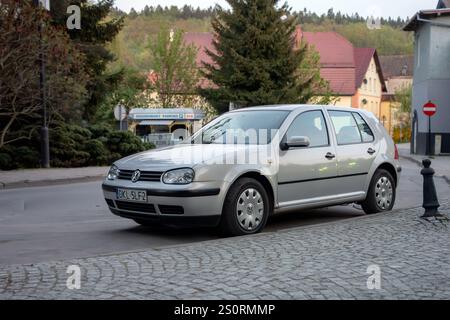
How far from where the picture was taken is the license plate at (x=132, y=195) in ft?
24.2

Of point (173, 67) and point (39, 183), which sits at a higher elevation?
point (173, 67)

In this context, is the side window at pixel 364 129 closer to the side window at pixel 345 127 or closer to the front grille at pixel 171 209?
the side window at pixel 345 127

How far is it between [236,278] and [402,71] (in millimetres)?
114927

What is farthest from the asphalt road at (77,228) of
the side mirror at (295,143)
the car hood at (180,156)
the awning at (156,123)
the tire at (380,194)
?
the awning at (156,123)

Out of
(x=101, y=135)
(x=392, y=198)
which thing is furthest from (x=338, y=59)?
(x=392, y=198)

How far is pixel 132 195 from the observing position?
7.51 m

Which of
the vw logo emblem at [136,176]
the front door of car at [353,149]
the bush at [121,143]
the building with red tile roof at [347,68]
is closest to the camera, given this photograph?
the vw logo emblem at [136,176]

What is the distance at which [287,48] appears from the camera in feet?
116

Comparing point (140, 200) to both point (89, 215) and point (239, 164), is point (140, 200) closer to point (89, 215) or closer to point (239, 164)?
point (239, 164)

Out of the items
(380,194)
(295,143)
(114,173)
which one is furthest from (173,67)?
(295,143)

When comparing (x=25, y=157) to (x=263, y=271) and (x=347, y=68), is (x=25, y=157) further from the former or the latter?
(x=347, y=68)

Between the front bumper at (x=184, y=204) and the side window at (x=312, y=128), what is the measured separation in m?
1.65

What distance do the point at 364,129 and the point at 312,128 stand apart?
47.5 inches

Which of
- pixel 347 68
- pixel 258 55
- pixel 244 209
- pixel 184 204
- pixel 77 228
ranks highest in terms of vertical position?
pixel 347 68
